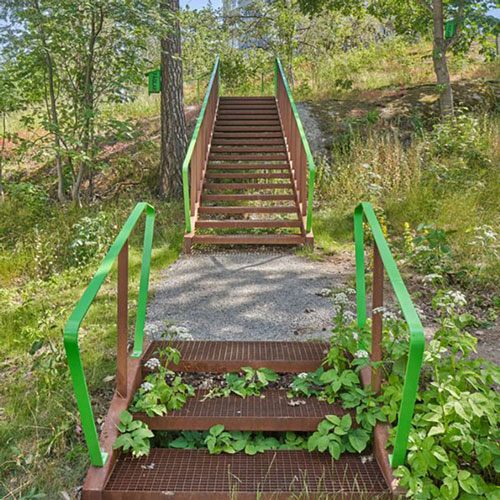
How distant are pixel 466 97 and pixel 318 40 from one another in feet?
26.5

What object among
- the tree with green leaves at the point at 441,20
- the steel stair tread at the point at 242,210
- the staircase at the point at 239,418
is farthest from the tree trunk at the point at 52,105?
the tree with green leaves at the point at 441,20

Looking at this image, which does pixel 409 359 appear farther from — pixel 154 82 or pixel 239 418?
pixel 154 82

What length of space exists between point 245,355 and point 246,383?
228 mm

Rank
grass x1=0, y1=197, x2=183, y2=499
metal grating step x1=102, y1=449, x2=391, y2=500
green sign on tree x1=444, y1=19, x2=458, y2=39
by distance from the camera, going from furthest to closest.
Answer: green sign on tree x1=444, y1=19, x2=458, y2=39
grass x1=0, y1=197, x2=183, y2=499
metal grating step x1=102, y1=449, x2=391, y2=500

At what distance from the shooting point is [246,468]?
2615 millimetres

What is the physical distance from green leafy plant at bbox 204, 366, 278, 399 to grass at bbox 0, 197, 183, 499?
0.74 meters

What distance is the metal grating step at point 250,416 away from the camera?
283 cm

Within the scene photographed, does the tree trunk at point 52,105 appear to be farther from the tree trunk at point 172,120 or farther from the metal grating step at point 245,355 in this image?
the metal grating step at point 245,355

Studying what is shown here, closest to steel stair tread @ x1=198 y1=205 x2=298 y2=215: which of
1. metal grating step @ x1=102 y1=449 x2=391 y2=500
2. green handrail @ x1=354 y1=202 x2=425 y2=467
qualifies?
green handrail @ x1=354 y1=202 x2=425 y2=467

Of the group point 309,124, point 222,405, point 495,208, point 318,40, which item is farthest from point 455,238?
point 318,40

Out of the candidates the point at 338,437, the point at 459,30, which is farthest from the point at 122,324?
the point at 459,30

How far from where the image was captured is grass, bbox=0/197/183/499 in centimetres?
259

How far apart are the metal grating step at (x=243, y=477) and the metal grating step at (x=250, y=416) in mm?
145

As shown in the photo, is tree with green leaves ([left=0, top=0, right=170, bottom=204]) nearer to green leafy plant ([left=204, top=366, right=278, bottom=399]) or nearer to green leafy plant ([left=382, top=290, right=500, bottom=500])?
green leafy plant ([left=204, top=366, right=278, bottom=399])
